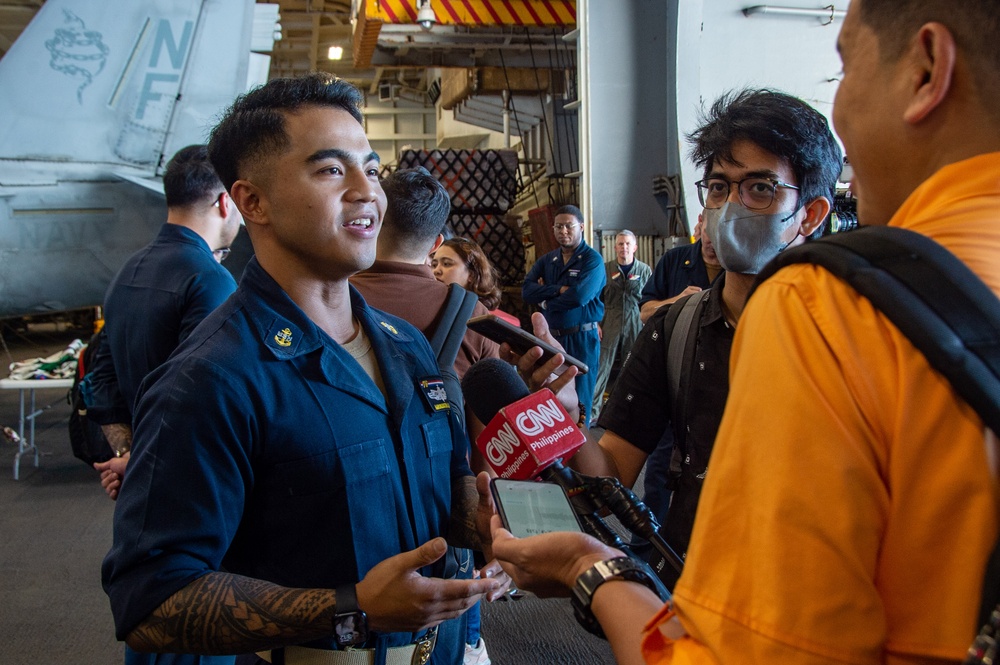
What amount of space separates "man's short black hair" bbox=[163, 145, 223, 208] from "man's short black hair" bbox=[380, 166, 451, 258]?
678 mm

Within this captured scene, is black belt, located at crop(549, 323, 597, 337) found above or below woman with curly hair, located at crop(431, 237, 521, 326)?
below

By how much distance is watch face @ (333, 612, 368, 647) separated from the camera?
124cm

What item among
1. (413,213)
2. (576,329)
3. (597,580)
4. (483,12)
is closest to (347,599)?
(597,580)

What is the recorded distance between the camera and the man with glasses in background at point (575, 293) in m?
6.41

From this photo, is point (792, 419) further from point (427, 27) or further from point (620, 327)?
point (427, 27)

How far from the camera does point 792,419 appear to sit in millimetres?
628

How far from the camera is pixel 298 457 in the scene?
1318 millimetres

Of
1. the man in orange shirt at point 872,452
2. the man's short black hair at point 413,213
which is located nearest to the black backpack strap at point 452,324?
the man's short black hair at point 413,213

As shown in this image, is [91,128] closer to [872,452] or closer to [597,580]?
[597,580]

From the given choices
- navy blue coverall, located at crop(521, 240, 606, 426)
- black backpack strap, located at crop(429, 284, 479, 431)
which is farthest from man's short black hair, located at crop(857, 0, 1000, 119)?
navy blue coverall, located at crop(521, 240, 606, 426)

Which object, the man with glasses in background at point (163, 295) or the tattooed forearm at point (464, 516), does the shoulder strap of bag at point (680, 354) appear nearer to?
the tattooed forearm at point (464, 516)

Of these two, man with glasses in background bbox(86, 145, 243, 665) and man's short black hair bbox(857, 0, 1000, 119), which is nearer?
man's short black hair bbox(857, 0, 1000, 119)

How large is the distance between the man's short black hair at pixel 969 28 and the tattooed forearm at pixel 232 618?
114cm

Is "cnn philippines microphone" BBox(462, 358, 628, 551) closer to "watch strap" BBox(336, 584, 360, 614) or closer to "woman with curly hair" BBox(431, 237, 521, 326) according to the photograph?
"watch strap" BBox(336, 584, 360, 614)
